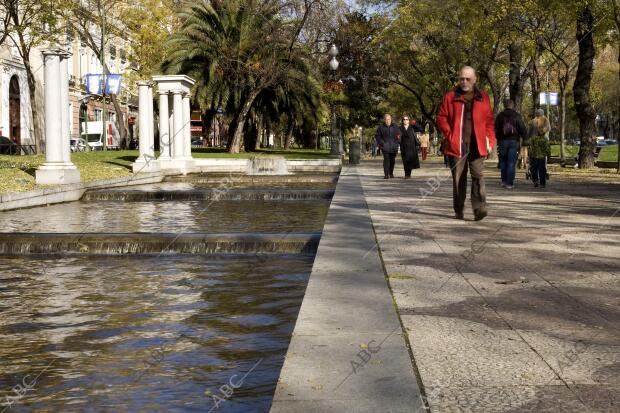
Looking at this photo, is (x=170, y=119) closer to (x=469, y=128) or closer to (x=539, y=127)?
(x=539, y=127)

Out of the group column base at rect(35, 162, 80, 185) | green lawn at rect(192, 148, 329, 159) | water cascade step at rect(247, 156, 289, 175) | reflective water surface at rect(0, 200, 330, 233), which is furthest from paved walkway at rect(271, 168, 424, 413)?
green lawn at rect(192, 148, 329, 159)

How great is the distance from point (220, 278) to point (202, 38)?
37.0 meters

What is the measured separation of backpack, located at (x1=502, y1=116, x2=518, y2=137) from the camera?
16828 millimetres

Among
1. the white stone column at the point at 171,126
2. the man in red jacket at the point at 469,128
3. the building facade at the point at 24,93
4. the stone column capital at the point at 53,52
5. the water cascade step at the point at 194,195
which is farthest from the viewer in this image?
the building facade at the point at 24,93

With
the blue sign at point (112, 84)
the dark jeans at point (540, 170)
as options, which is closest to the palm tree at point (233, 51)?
the blue sign at point (112, 84)

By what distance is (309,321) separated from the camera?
15.5ft

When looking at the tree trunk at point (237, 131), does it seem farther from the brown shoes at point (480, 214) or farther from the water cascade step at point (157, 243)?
the water cascade step at point (157, 243)

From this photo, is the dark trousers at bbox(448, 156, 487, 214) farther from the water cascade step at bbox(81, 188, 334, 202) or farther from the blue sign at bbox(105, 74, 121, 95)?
the blue sign at bbox(105, 74, 121, 95)

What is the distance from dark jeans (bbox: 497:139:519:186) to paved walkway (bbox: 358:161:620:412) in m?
5.77

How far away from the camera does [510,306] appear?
5266 millimetres

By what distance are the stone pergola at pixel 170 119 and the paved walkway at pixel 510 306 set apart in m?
17.6

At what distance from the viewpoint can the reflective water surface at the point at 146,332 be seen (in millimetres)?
4137

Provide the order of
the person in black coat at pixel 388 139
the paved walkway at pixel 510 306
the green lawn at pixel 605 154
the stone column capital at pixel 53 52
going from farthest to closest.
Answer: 1. the green lawn at pixel 605 154
2. the person in black coat at pixel 388 139
3. the stone column capital at pixel 53 52
4. the paved walkway at pixel 510 306

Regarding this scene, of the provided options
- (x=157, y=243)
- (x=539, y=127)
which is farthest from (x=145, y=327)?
(x=539, y=127)
